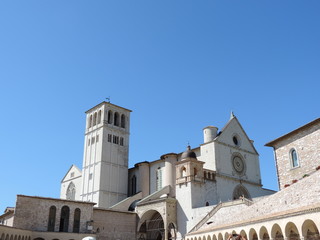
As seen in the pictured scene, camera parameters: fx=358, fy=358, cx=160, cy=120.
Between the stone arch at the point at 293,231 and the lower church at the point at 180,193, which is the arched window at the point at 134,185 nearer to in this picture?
the lower church at the point at 180,193

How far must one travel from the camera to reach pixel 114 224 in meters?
38.5

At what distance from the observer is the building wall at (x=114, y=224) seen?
122 feet

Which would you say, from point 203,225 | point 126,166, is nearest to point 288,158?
point 203,225

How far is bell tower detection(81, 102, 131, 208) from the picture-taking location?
49.6 metres

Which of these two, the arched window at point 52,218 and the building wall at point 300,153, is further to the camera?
the arched window at point 52,218

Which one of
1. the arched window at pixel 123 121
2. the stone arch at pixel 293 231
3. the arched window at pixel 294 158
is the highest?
the arched window at pixel 123 121

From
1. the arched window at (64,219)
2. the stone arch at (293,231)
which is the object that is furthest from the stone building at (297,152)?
the arched window at (64,219)

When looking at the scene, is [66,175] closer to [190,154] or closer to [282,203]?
[190,154]

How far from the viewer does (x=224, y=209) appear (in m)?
33.3

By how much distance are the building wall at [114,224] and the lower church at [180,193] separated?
0.10 m

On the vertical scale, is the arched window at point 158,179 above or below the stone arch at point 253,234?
above

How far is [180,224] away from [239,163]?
12.8m

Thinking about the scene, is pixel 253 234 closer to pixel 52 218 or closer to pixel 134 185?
pixel 52 218

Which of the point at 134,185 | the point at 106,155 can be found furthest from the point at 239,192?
the point at 106,155
